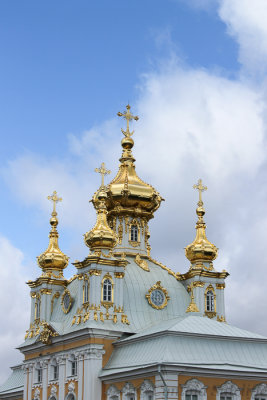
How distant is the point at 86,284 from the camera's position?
51.9 m

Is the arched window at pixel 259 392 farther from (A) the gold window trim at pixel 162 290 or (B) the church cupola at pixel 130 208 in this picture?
(B) the church cupola at pixel 130 208

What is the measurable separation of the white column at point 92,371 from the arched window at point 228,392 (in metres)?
7.85

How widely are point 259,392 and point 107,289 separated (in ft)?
38.4

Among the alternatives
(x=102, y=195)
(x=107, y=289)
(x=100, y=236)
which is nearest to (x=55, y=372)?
(x=107, y=289)

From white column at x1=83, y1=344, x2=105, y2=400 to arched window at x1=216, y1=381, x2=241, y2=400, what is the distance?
7853 millimetres

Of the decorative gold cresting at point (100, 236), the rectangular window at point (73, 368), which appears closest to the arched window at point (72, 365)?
the rectangular window at point (73, 368)

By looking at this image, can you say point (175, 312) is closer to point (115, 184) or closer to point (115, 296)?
point (115, 296)

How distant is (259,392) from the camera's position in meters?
44.1

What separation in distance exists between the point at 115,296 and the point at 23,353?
1002 cm

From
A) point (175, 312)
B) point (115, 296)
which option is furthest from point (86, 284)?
point (175, 312)

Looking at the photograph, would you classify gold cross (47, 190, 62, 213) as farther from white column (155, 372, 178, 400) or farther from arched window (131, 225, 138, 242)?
white column (155, 372, 178, 400)

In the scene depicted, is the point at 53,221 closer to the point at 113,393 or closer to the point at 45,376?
the point at 45,376

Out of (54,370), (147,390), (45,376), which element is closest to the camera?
(147,390)

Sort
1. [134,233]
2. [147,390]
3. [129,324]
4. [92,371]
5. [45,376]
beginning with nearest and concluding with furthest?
[147,390] → [92,371] → [129,324] → [45,376] → [134,233]
